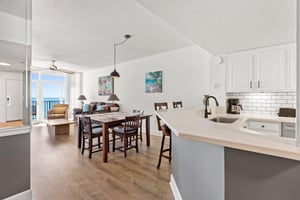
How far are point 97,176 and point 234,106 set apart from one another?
10.2 feet

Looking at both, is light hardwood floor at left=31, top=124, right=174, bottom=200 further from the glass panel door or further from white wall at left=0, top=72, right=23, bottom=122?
the glass panel door

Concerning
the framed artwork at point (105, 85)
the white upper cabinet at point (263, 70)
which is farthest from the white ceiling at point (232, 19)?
the framed artwork at point (105, 85)

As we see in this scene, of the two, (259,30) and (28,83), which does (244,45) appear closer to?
(259,30)

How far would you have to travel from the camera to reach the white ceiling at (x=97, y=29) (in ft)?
8.31

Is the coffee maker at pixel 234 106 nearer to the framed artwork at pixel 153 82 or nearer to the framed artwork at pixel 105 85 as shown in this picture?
the framed artwork at pixel 153 82

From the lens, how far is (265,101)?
3.33 m

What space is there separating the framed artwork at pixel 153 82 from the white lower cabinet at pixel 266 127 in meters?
2.88

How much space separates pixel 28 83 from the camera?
2.03m

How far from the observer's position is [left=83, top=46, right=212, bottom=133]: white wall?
4.33 metres

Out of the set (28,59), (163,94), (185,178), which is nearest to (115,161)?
(185,178)

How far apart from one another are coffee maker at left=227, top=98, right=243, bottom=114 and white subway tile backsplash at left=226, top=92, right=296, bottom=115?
0.09 metres

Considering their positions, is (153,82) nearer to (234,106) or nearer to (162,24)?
(162,24)

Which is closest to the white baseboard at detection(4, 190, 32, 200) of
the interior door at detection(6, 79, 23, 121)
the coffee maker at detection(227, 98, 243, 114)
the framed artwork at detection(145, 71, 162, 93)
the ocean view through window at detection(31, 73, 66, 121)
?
the interior door at detection(6, 79, 23, 121)

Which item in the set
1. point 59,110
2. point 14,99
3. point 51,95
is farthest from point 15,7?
point 51,95
